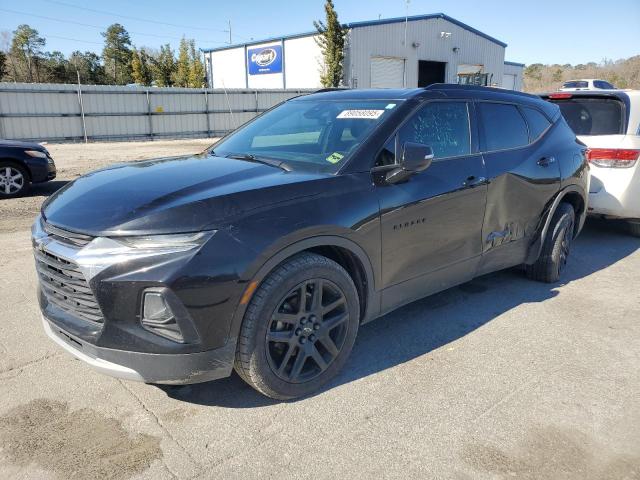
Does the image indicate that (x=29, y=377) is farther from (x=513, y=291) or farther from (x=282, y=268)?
(x=513, y=291)

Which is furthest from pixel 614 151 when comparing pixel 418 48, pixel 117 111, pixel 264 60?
pixel 264 60

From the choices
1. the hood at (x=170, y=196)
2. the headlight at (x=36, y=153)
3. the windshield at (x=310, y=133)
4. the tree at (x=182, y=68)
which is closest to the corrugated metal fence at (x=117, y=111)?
the headlight at (x=36, y=153)

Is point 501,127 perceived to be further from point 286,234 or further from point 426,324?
point 286,234

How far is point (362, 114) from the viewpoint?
3.59 m

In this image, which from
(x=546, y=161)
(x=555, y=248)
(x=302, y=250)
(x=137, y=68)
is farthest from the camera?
(x=137, y=68)

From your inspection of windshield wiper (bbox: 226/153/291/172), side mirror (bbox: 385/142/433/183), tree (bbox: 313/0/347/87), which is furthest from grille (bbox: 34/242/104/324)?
tree (bbox: 313/0/347/87)

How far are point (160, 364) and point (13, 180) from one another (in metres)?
8.54

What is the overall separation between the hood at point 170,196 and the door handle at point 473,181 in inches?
50.2

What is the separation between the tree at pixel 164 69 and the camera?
53800 mm

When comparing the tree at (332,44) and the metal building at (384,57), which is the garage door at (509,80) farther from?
the tree at (332,44)

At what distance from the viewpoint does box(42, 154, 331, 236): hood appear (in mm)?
2494

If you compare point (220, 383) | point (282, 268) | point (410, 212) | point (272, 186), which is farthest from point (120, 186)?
point (410, 212)

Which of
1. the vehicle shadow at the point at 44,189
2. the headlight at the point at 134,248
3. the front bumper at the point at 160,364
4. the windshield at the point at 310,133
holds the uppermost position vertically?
the windshield at the point at 310,133

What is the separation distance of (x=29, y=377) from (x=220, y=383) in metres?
1.20
